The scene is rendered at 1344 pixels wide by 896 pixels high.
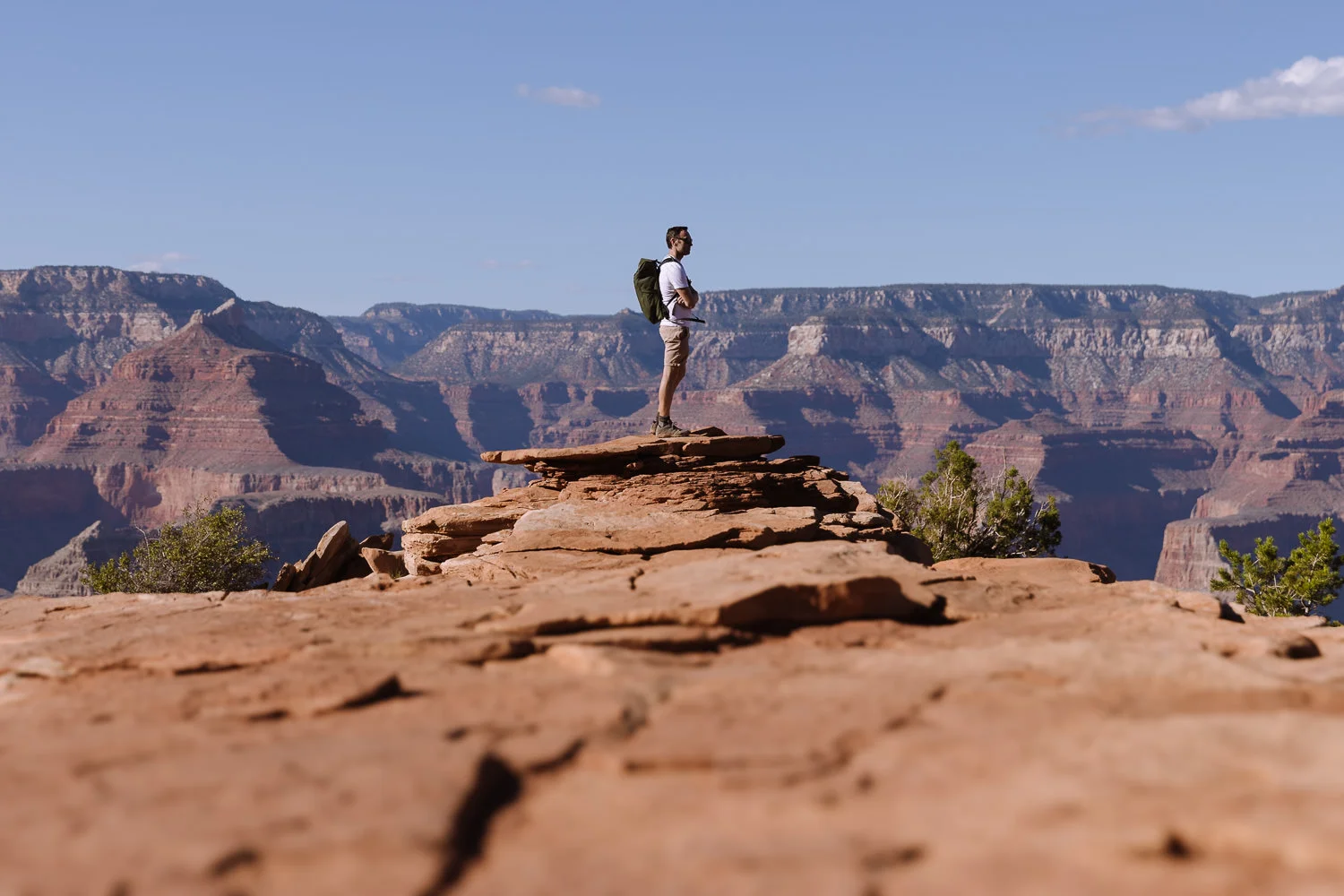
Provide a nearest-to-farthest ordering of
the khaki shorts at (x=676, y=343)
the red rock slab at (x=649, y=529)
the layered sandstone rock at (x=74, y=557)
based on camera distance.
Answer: the red rock slab at (x=649, y=529) → the khaki shorts at (x=676, y=343) → the layered sandstone rock at (x=74, y=557)

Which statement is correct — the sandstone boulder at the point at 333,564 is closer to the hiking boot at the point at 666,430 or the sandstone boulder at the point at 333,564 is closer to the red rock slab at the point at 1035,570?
the hiking boot at the point at 666,430

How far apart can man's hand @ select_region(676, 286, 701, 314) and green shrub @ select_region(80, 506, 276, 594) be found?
26.4m

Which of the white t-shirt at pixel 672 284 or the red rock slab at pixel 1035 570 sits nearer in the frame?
the red rock slab at pixel 1035 570

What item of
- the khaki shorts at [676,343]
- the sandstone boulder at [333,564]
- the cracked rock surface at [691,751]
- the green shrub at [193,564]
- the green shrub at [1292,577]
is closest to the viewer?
the cracked rock surface at [691,751]

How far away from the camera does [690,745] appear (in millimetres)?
7078

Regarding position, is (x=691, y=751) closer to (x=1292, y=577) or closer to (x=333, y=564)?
(x=333, y=564)

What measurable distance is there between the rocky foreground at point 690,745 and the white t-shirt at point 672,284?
6.98 m

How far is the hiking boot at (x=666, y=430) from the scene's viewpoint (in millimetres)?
21016

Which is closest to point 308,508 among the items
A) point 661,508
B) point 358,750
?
point 661,508

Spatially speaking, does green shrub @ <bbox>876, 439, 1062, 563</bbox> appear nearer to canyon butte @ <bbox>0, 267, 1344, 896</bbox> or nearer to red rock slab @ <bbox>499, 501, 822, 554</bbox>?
red rock slab @ <bbox>499, 501, 822, 554</bbox>

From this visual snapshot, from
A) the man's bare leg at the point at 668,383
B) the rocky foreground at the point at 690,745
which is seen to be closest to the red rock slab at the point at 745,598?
the rocky foreground at the point at 690,745

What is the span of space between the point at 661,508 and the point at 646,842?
40.9ft

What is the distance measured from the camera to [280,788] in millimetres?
6586

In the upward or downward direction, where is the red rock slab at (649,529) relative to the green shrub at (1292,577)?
upward
